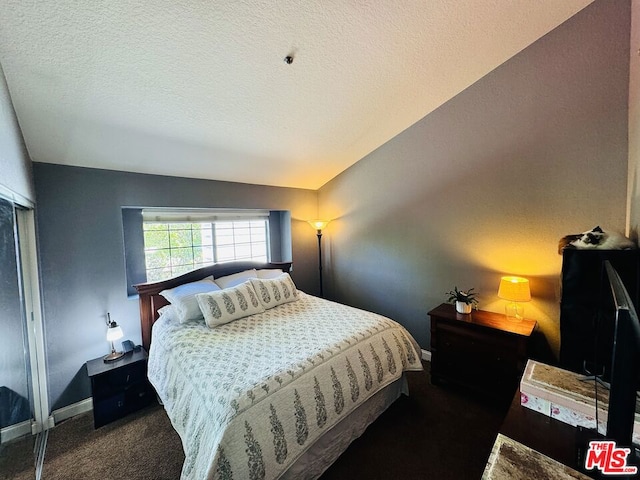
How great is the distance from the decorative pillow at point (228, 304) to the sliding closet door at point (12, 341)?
1.06m

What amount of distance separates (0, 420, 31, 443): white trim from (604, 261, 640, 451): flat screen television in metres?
2.40

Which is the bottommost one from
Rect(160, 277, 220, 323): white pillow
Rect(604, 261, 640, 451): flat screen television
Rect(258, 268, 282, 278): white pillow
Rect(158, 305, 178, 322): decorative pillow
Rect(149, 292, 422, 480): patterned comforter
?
Rect(149, 292, 422, 480): patterned comforter

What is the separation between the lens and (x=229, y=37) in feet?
4.74

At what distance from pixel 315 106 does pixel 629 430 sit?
7.68ft

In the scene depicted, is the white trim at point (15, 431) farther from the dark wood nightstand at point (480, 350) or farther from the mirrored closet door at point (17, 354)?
the dark wood nightstand at point (480, 350)

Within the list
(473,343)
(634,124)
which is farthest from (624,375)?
(634,124)

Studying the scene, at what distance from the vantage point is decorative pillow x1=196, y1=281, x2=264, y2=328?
2.18 meters

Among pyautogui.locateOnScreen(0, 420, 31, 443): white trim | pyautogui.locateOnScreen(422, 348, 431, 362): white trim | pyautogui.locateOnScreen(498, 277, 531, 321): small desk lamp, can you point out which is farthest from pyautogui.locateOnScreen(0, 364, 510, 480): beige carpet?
pyautogui.locateOnScreen(498, 277, 531, 321): small desk lamp

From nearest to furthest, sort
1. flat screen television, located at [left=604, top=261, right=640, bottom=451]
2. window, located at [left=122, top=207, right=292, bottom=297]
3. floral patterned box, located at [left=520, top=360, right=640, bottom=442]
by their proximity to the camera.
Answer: flat screen television, located at [left=604, top=261, right=640, bottom=451], floral patterned box, located at [left=520, top=360, right=640, bottom=442], window, located at [left=122, top=207, right=292, bottom=297]

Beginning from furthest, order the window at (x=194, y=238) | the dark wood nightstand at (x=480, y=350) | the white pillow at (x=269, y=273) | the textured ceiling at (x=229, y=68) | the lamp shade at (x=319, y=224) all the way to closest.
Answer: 1. the lamp shade at (x=319, y=224)
2. the white pillow at (x=269, y=273)
3. the window at (x=194, y=238)
4. the dark wood nightstand at (x=480, y=350)
5. the textured ceiling at (x=229, y=68)

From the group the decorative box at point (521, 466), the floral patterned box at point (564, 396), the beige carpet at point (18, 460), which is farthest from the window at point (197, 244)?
the floral patterned box at point (564, 396)

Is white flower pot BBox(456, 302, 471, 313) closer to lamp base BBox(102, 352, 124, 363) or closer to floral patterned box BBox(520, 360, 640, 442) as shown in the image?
floral patterned box BBox(520, 360, 640, 442)

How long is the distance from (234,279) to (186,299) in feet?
1.93

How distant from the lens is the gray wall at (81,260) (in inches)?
80.6
